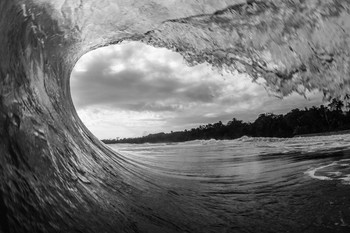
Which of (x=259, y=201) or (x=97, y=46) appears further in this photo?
(x=97, y=46)

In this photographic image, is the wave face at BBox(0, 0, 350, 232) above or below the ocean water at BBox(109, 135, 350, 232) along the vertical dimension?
above

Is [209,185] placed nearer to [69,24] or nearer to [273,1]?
[273,1]

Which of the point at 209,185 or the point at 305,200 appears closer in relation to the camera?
the point at 305,200

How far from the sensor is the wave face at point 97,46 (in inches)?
91.0

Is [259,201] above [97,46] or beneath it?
beneath

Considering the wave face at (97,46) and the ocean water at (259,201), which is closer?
the wave face at (97,46)

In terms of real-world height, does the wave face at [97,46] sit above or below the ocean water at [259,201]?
above

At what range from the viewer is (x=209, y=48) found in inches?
226

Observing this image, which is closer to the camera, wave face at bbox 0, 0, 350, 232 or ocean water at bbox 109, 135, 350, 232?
wave face at bbox 0, 0, 350, 232

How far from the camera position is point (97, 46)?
19.9 ft

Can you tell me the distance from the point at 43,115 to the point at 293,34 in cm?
345

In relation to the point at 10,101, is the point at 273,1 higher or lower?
higher

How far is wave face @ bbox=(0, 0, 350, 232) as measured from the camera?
7.59 feet

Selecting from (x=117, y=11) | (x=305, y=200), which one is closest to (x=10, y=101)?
(x=117, y=11)
